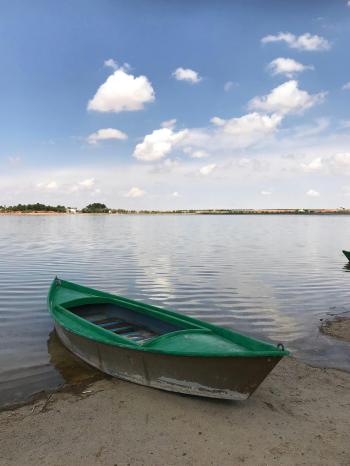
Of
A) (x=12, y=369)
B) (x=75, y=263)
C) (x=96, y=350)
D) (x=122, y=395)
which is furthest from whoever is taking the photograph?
(x=75, y=263)

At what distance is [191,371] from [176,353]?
494mm

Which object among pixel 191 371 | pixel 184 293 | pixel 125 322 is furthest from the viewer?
pixel 184 293

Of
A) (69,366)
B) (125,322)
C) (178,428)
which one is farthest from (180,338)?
(125,322)

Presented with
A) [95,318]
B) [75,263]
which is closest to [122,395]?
[95,318]

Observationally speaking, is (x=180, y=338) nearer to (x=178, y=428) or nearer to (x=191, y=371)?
(x=191, y=371)

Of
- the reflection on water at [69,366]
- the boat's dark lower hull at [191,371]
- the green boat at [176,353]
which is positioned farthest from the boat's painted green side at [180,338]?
the reflection on water at [69,366]

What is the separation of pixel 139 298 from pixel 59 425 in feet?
33.4

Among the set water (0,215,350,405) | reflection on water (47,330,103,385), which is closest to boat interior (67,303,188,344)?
reflection on water (47,330,103,385)

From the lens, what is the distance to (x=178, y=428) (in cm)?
654

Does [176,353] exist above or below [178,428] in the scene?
above

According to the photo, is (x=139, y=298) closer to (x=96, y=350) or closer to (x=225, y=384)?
(x=96, y=350)

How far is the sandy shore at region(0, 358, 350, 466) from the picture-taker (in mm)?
5820

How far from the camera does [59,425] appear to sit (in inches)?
265

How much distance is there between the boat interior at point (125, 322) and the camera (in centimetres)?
1036
